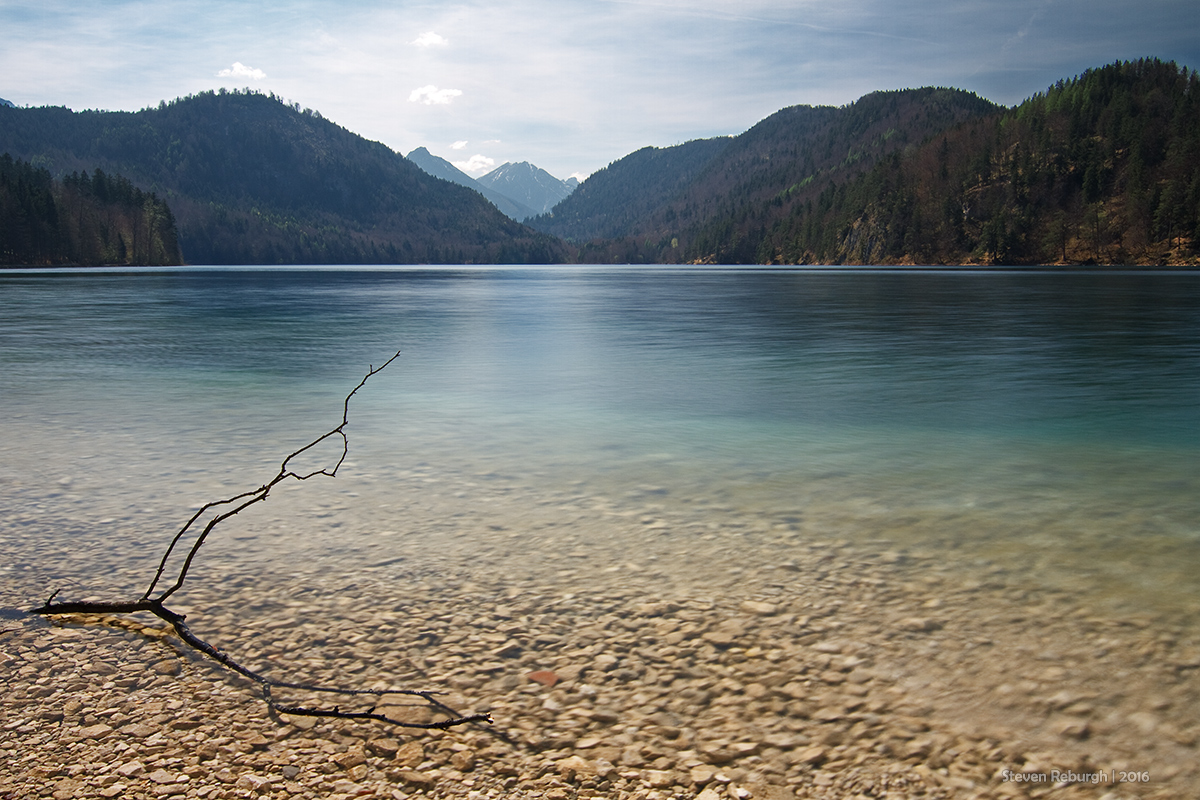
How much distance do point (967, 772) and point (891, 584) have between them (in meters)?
2.27

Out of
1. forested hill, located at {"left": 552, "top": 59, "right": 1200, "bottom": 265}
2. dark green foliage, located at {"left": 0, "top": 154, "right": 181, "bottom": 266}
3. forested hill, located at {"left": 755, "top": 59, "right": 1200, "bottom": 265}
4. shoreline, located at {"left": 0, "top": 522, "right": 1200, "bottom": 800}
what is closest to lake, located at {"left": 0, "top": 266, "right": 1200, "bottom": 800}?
shoreline, located at {"left": 0, "top": 522, "right": 1200, "bottom": 800}

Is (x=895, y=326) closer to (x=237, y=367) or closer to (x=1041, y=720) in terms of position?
(x=237, y=367)

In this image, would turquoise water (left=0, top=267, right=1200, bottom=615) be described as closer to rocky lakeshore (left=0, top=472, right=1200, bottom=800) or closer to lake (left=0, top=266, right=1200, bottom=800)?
lake (left=0, top=266, right=1200, bottom=800)

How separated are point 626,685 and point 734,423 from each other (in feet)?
29.4

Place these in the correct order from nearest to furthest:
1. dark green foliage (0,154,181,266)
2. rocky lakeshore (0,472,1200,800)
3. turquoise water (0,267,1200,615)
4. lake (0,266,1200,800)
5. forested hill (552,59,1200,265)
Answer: rocky lakeshore (0,472,1200,800), lake (0,266,1200,800), turquoise water (0,267,1200,615), dark green foliage (0,154,181,266), forested hill (552,59,1200,265)

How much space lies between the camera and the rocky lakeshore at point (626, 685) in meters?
3.53

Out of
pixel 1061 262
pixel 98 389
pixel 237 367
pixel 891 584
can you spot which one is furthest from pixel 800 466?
pixel 1061 262

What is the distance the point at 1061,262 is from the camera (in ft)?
508

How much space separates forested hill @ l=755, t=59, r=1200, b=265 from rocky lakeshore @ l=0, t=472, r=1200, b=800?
157 meters

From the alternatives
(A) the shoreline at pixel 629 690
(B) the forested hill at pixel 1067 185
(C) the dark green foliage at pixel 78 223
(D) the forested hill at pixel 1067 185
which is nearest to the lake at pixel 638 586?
(A) the shoreline at pixel 629 690

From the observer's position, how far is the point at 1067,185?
16912 centimetres

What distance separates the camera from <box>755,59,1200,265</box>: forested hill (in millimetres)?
140375

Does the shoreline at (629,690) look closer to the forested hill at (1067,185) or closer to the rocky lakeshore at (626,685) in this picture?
the rocky lakeshore at (626,685)

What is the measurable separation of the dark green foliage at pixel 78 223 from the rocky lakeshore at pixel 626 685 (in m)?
158
